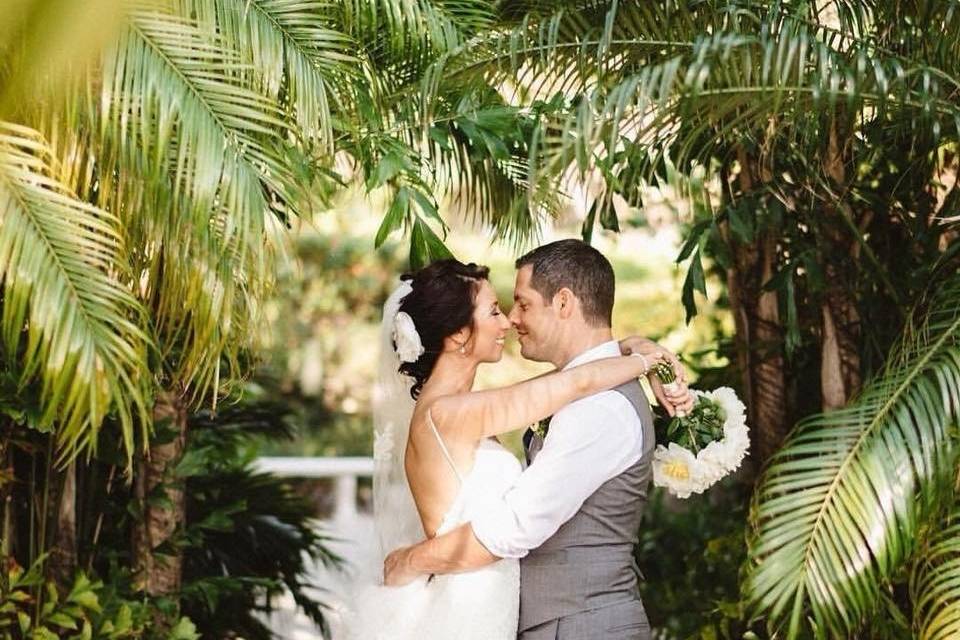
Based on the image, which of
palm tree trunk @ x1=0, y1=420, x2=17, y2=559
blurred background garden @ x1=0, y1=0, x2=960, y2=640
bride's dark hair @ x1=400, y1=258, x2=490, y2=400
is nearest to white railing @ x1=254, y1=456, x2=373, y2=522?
blurred background garden @ x1=0, y1=0, x2=960, y2=640

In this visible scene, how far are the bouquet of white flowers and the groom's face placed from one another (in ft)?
1.09

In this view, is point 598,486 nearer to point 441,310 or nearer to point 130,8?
point 441,310

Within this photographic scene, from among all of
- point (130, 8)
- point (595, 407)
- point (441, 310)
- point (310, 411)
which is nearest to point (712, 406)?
point (595, 407)

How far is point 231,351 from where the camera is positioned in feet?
12.0

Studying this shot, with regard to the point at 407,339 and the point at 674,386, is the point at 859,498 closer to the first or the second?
Answer: the point at 674,386

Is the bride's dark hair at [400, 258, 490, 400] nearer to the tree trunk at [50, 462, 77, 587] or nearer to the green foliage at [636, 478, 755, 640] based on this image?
the tree trunk at [50, 462, 77, 587]

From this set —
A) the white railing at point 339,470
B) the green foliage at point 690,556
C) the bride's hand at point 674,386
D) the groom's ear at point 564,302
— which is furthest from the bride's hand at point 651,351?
the white railing at point 339,470

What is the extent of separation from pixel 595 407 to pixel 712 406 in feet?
1.85

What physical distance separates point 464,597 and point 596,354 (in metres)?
0.80

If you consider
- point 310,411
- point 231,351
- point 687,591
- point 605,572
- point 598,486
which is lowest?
point 310,411

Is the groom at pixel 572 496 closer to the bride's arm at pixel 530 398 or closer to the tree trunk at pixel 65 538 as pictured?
the bride's arm at pixel 530 398

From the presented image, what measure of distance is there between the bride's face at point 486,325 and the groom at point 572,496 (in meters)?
0.09

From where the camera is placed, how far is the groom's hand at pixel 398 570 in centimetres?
387

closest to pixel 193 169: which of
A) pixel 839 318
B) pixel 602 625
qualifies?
pixel 602 625
